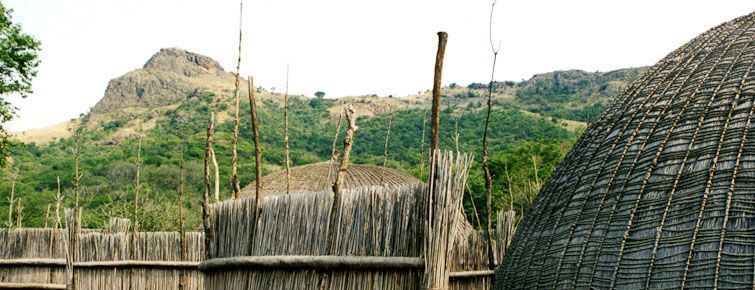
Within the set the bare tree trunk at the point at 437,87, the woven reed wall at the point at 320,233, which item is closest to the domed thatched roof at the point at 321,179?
the woven reed wall at the point at 320,233

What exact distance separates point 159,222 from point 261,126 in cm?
1422

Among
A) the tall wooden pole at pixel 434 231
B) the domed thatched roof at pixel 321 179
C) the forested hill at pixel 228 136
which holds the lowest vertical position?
the forested hill at pixel 228 136

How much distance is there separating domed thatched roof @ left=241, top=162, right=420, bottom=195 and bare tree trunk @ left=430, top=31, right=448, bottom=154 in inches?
233

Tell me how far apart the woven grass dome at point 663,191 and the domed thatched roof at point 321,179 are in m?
6.85

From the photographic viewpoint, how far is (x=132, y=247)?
31.2 feet

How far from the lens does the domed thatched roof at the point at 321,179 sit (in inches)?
432

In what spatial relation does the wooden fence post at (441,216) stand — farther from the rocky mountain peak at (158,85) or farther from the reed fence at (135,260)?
the rocky mountain peak at (158,85)

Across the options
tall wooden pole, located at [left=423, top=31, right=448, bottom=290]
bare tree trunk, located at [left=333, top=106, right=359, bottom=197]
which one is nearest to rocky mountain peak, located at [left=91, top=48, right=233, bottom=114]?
bare tree trunk, located at [left=333, top=106, right=359, bottom=197]

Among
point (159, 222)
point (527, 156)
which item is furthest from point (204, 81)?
point (159, 222)

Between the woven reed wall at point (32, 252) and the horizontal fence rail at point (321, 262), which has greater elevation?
the horizontal fence rail at point (321, 262)

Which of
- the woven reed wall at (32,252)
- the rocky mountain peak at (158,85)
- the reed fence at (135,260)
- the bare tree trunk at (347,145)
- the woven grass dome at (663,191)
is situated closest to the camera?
the woven grass dome at (663,191)

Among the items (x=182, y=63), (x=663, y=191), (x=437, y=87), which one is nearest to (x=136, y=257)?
(x=437, y=87)

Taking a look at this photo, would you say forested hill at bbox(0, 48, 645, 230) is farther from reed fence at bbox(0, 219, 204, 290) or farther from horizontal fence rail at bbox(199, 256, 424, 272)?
horizontal fence rail at bbox(199, 256, 424, 272)

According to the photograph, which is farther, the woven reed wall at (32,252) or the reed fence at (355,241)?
the woven reed wall at (32,252)
